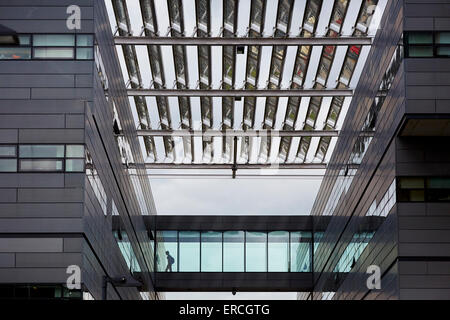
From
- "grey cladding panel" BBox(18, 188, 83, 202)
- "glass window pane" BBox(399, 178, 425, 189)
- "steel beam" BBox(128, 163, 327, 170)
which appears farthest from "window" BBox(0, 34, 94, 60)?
"steel beam" BBox(128, 163, 327, 170)

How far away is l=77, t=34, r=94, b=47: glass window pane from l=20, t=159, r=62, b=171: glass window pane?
371cm

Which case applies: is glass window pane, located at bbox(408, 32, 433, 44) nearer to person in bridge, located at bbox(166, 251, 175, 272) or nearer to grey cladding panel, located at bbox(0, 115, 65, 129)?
grey cladding panel, located at bbox(0, 115, 65, 129)

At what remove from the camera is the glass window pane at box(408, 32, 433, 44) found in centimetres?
2845

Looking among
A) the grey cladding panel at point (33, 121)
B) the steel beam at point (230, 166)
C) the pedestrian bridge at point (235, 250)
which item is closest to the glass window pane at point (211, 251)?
the pedestrian bridge at point (235, 250)

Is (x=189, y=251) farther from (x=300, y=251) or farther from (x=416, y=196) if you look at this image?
(x=416, y=196)

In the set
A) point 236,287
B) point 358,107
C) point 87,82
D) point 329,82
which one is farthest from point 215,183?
point 87,82

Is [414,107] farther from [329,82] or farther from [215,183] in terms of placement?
[215,183]

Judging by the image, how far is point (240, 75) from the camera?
43.4m

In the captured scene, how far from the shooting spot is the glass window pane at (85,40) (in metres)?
29.4

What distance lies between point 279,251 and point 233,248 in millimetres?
2703

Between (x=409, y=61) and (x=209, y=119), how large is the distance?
20.8 meters

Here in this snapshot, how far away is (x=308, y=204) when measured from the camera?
192 ft

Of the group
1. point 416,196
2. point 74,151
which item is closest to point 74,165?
point 74,151

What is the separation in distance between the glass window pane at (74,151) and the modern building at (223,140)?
0.07 meters
